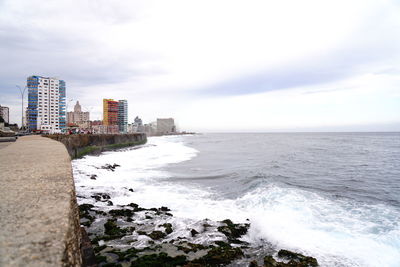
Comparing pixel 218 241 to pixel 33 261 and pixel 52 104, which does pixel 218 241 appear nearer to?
pixel 33 261

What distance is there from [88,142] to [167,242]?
34363 millimetres

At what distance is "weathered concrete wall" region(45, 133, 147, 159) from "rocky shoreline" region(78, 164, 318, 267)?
1946 centimetres

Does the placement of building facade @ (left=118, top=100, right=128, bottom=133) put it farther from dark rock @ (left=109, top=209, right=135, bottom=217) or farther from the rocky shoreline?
the rocky shoreline

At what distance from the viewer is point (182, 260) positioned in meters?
5.18


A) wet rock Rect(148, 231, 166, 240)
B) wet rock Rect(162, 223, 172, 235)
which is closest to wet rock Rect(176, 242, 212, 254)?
wet rock Rect(148, 231, 166, 240)

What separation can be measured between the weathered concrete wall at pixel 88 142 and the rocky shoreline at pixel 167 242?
19.5 m

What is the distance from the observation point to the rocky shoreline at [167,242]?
5.23 m

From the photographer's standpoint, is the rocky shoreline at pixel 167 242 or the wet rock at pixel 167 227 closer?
the rocky shoreline at pixel 167 242

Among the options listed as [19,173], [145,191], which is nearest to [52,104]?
[145,191]

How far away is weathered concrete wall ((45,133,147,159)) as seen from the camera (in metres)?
26.9

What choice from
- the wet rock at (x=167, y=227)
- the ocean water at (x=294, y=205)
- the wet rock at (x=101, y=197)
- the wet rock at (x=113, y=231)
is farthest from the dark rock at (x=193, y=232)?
the wet rock at (x=101, y=197)

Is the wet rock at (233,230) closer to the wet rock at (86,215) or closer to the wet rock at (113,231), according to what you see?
the wet rock at (113,231)

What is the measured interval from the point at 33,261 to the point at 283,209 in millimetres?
9370

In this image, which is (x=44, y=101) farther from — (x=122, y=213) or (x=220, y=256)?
(x=220, y=256)
